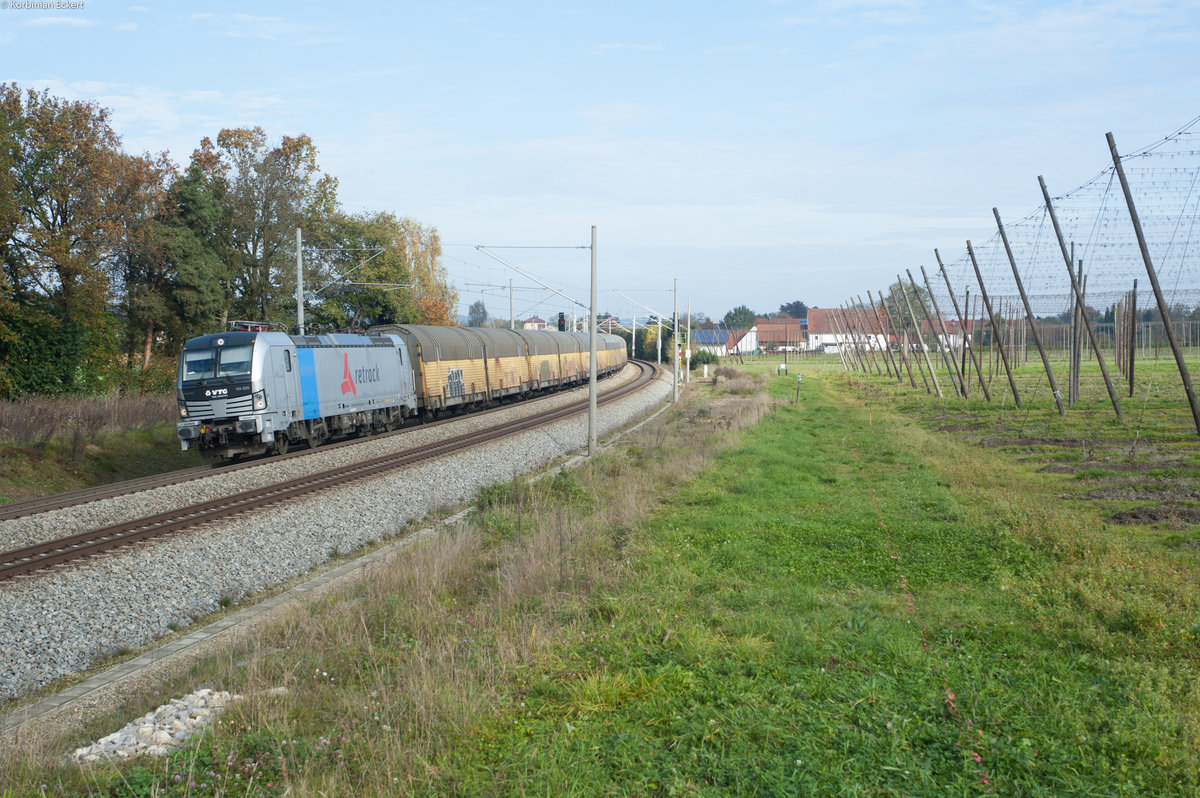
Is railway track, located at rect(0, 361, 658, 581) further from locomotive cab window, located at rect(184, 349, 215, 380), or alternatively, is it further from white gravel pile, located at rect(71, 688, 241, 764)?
white gravel pile, located at rect(71, 688, 241, 764)

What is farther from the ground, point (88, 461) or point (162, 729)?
point (88, 461)

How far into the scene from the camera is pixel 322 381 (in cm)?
2364

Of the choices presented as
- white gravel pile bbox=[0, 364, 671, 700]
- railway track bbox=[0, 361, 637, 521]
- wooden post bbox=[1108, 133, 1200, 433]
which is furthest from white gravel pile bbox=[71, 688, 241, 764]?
wooden post bbox=[1108, 133, 1200, 433]

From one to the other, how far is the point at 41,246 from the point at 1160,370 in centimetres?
5651

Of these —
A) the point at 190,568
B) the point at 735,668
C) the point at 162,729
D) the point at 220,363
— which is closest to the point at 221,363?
the point at 220,363

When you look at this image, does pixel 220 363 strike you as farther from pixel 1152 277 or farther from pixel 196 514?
pixel 1152 277

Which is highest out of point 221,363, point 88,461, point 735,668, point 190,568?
point 221,363

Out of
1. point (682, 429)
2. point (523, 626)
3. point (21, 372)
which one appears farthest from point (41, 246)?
point (523, 626)

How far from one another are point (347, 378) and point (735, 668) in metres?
20.5

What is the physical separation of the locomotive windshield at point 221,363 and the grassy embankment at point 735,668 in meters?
10.6

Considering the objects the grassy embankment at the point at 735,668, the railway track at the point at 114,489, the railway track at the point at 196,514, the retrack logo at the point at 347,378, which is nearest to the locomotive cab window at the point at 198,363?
the railway track at the point at 114,489

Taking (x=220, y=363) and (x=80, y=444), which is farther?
(x=80, y=444)

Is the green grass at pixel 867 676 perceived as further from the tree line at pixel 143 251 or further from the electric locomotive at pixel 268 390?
the tree line at pixel 143 251

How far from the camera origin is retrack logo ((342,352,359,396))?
24.9 m
